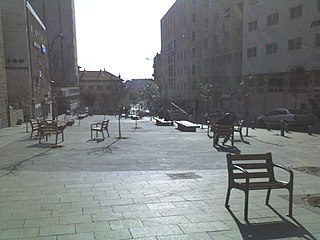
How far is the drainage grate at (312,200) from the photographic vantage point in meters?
5.82

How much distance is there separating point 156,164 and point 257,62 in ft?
117

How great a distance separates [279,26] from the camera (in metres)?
38.0

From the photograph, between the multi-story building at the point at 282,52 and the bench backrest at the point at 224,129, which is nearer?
the bench backrest at the point at 224,129

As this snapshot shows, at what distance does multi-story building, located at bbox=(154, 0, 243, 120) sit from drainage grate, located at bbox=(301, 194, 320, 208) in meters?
43.2

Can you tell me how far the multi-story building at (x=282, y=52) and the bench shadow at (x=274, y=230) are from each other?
27.8 metres

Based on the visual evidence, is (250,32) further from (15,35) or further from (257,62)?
(15,35)

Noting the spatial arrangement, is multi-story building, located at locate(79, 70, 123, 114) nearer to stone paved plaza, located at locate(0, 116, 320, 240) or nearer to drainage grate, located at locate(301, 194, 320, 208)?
stone paved plaza, located at locate(0, 116, 320, 240)

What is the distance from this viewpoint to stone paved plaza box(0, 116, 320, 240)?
15.3 feet

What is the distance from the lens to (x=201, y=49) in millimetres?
60312

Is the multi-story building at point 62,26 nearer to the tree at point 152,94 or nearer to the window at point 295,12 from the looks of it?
the tree at point 152,94

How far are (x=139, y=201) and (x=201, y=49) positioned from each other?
56.6m

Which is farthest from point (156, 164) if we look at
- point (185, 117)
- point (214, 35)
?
point (214, 35)

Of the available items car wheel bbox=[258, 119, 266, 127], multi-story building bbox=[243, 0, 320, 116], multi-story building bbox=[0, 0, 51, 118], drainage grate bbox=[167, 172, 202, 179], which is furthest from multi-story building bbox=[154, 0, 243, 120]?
drainage grate bbox=[167, 172, 202, 179]

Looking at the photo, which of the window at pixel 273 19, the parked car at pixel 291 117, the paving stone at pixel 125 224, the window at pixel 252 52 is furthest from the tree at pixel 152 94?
the paving stone at pixel 125 224
